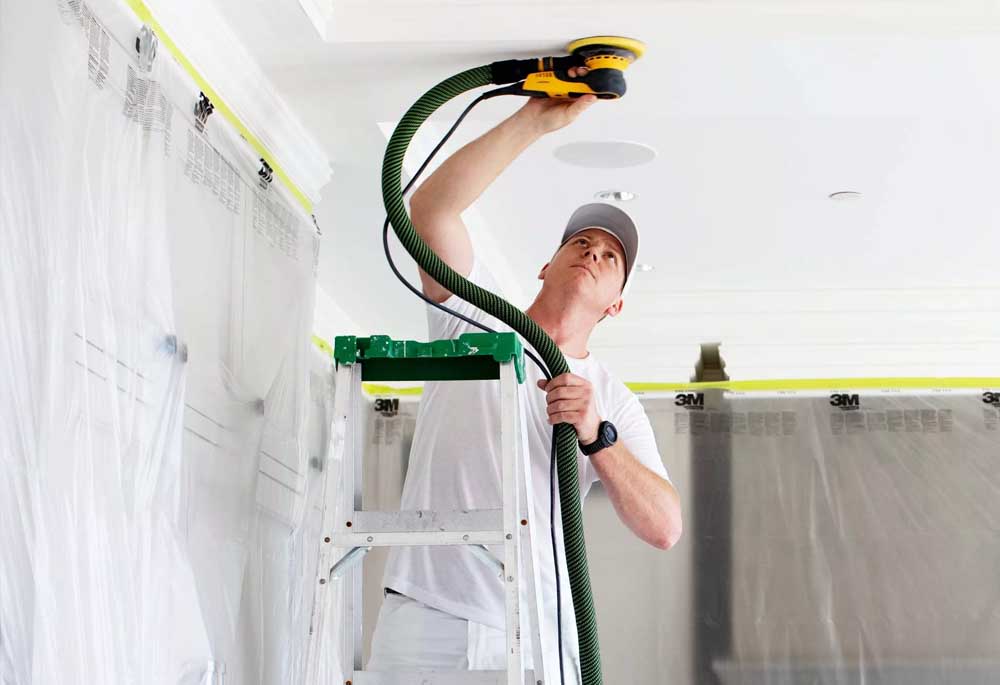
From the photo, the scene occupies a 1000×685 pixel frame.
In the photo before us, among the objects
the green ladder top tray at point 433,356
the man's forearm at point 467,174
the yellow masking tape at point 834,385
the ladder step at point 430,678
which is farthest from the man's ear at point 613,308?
the yellow masking tape at point 834,385

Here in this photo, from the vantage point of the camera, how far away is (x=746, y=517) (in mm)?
3541

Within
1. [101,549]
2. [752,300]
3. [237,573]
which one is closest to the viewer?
[101,549]

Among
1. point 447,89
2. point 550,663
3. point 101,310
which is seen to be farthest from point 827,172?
point 101,310

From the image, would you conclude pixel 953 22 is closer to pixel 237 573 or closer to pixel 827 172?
pixel 827 172

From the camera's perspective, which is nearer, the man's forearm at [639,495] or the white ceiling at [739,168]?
the man's forearm at [639,495]

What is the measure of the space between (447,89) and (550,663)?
1.00 metres

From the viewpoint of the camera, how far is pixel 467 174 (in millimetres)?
2082

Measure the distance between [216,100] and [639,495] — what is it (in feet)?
3.33

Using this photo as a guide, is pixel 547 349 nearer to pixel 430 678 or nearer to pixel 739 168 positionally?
pixel 430 678

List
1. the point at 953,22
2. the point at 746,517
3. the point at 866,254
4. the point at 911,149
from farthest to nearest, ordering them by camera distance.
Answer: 1. the point at 866,254
2. the point at 746,517
3. the point at 911,149
4. the point at 953,22

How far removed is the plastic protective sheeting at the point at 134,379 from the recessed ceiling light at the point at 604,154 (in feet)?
2.84

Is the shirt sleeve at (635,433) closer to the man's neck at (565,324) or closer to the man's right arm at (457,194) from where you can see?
the man's neck at (565,324)

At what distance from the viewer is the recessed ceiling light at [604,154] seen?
9.80 feet

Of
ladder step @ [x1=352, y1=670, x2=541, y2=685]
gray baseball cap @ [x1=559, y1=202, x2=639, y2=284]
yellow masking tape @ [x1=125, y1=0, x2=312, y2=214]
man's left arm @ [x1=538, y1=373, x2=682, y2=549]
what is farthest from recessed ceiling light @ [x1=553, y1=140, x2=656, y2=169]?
ladder step @ [x1=352, y1=670, x2=541, y2=685]
